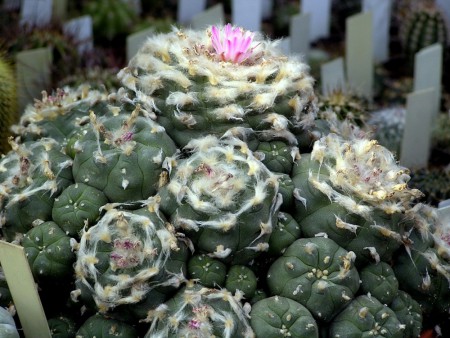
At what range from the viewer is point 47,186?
1.36 metres

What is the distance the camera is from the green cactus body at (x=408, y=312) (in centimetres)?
133

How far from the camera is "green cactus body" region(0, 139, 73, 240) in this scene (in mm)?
1361

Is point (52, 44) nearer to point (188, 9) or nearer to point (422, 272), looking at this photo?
point (188, 9)

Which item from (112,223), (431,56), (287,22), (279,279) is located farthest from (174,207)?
(287,22)

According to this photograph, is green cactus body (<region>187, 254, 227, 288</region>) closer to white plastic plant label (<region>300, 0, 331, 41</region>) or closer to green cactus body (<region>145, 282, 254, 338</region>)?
green cactus body (<region>145, 282, 254, 338</region>)

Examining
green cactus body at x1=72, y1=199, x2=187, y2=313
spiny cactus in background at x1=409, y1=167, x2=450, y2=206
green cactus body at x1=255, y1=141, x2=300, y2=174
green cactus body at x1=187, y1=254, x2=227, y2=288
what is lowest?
spiny cactus in background at x1=409, y1=167, x2=450, y2=206

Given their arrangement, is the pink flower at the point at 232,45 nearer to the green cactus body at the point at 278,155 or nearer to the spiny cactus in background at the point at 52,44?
the green cactus body at the point at 278,155

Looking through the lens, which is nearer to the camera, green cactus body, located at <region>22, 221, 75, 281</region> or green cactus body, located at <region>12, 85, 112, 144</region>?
green cactus body, located at <region>22, 221, 75, 281</region>

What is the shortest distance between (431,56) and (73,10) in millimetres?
1643

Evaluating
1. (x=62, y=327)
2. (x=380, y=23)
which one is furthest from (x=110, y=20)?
(x=62, y=327)

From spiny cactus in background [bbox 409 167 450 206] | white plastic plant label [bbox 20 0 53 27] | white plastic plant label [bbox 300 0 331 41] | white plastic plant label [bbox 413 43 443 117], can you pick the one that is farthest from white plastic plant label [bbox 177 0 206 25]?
spiny cactus in background [bbox 409 167 450 206]

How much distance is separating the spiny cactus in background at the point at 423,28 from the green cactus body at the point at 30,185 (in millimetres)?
1925

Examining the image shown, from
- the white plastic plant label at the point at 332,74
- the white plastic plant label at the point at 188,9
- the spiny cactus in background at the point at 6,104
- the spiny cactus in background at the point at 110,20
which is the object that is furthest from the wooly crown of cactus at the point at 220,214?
the spiny cactus in background at the point at 110,20

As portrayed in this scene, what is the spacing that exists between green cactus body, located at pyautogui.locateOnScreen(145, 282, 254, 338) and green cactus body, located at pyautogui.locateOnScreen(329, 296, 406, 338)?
170mm
